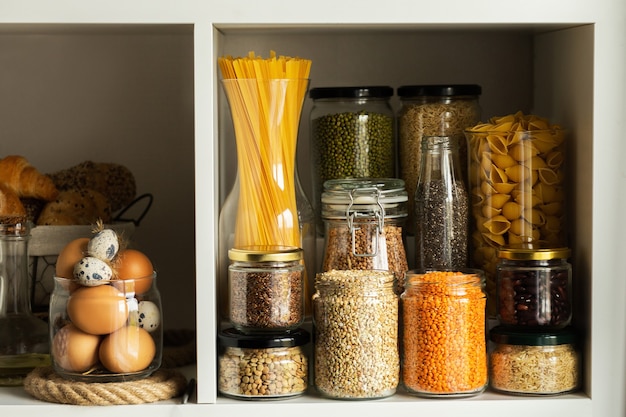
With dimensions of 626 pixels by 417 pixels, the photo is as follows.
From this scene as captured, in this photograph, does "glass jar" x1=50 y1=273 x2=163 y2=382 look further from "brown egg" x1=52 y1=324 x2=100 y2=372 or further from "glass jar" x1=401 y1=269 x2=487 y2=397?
"glass jar" x1=401 y1=269 x2=487 y2=397

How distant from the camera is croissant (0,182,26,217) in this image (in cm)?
138

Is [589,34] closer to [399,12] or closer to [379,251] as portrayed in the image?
[399,12]

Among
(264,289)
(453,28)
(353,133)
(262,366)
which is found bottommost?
(262,366)

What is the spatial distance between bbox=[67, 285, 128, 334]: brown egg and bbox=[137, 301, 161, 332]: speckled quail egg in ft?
0.12

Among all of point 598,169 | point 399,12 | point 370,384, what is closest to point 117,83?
point 399,12

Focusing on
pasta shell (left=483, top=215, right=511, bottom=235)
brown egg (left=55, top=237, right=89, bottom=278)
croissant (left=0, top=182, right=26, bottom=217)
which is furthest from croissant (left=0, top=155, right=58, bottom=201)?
pasta shell (left=483, top=215, right=511, bottom=235)

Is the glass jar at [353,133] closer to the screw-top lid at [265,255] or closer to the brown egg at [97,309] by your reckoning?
the screw-top lid at [265,255]

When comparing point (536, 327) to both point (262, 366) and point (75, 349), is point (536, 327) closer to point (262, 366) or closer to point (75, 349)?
point (262, 366)

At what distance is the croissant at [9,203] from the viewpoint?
1.38 meters

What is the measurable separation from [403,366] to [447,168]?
294 mm

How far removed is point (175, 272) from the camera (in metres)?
1.62

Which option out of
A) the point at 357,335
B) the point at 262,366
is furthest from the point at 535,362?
the point at 262,366

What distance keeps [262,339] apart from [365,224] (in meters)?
0.22

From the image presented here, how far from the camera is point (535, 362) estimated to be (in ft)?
4.12
